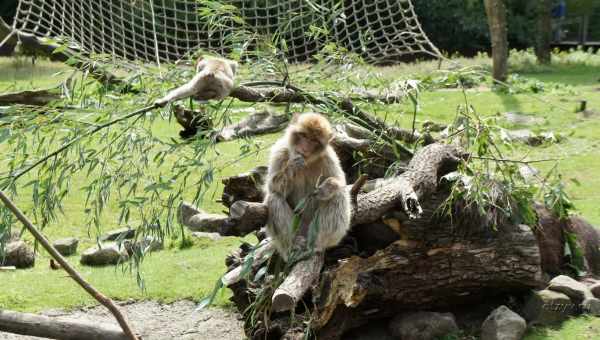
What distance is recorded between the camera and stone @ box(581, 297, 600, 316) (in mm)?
5812

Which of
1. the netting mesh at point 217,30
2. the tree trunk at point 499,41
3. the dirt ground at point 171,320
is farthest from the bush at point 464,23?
the dirt ground at point 171,320

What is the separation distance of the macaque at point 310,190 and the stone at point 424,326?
100 centimetres

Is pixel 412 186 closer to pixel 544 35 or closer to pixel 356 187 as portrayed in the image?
pixel 356 187

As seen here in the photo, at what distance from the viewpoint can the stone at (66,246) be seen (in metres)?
7.72

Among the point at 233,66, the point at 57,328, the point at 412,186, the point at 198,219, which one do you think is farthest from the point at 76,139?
the point at 198,219

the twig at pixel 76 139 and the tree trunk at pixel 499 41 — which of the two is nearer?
the twig at pixel 76 139

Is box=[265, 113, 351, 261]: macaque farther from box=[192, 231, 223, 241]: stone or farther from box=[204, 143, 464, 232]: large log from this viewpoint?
box=[192, 231, 223, 241]: stone

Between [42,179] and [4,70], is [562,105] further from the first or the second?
[4,70]

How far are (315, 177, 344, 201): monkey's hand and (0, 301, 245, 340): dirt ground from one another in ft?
5.27

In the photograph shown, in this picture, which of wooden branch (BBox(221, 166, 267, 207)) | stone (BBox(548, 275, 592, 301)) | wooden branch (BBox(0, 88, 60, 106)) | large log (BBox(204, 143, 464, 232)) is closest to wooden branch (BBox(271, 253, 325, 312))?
large log (BBox(204, 143, 464, 232))

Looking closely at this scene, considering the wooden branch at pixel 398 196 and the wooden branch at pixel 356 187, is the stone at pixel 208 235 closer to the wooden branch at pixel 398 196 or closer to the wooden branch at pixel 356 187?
the wooden branch at pixel 398 196

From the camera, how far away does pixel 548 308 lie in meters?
5.74

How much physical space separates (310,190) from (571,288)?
7.57ft

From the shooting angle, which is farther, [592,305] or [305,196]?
[592,305]
